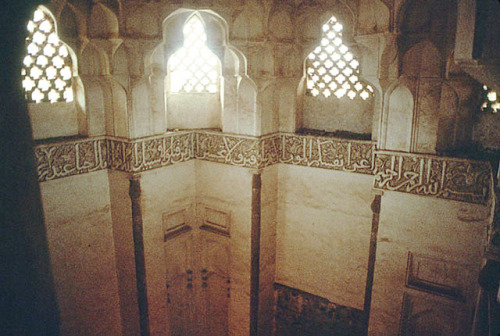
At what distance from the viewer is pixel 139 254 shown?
166 inches

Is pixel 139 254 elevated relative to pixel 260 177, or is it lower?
lower

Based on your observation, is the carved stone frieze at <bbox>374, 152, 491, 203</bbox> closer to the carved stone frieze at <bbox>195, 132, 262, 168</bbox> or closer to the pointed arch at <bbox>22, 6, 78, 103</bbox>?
the carved stone frieze at <bbox>195, 132, 262, 168</bbox>

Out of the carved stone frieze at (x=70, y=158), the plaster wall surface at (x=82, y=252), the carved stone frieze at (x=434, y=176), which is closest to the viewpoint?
the carved stone frieze at (x=434, y=176)

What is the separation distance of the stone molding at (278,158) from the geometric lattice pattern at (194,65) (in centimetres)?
53

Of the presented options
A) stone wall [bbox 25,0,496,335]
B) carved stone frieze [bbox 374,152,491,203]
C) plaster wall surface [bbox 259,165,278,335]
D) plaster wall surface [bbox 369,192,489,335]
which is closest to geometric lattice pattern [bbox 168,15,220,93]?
stone wall [bbox 25,0,496,335]

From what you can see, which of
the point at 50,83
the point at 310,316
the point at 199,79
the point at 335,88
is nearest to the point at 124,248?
the point at 50,83

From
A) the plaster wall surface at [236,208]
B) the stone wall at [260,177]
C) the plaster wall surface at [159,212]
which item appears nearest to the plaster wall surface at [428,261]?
the stone wall at [260,177]

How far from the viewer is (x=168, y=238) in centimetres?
452

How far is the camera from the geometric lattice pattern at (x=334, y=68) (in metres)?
4.13

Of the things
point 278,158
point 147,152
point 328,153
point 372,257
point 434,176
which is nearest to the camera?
point 434,176

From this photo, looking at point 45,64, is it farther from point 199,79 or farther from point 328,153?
point 328,153

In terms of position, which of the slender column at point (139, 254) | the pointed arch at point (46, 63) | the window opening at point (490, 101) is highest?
the pointed arch at point (46, 63)

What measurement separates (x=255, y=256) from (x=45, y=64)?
109 inches

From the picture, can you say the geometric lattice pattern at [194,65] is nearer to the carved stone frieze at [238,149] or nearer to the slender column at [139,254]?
the carved stone frieze at [238,149]
